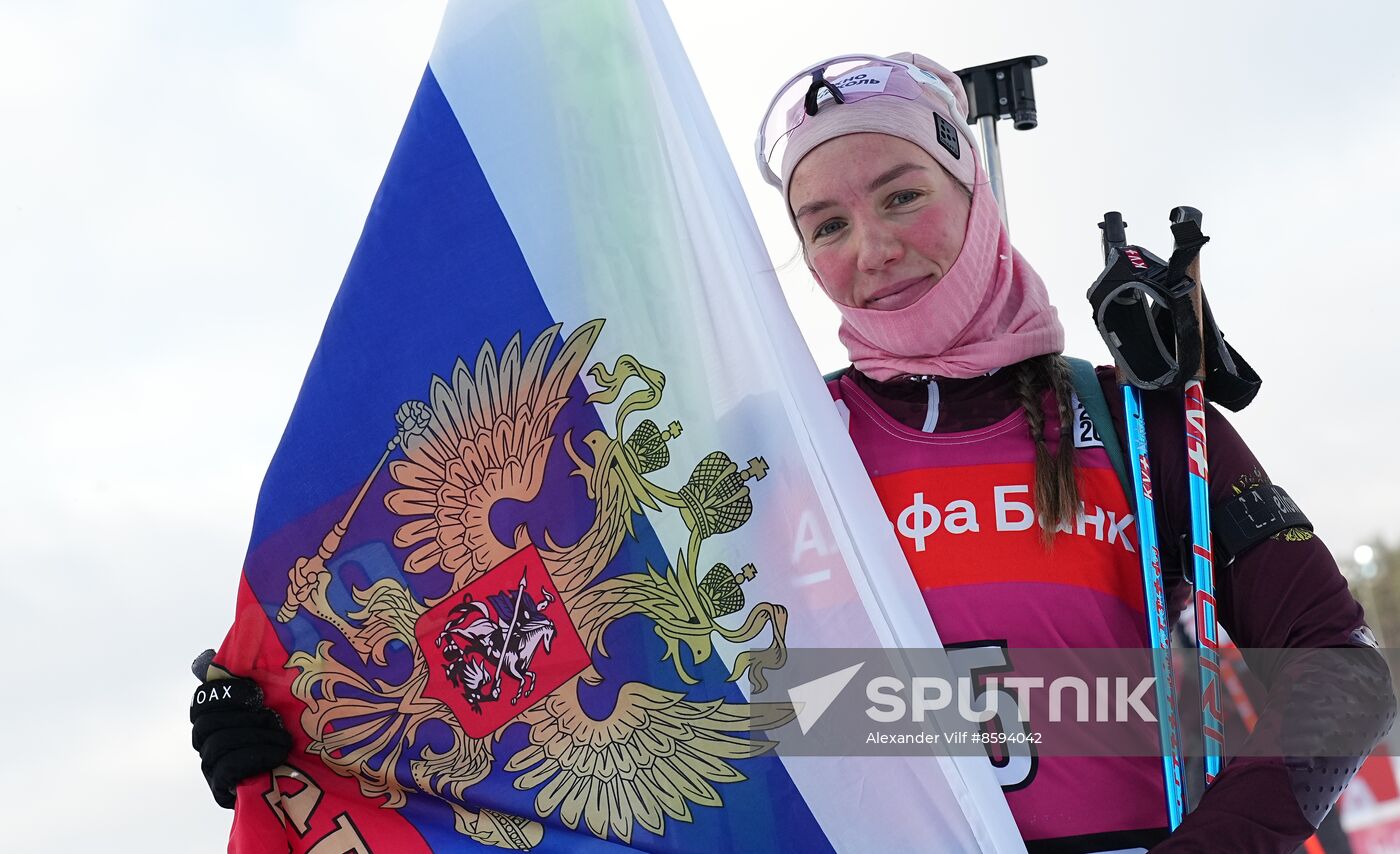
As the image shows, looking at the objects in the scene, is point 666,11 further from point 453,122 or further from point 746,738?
point 746,738

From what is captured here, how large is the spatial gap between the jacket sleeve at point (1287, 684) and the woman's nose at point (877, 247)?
1.88ft

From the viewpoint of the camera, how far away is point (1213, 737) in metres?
1.97

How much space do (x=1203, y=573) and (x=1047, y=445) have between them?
311 mm

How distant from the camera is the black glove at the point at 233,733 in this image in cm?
204

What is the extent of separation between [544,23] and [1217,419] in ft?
4.15

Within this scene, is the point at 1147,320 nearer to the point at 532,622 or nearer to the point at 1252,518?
the point at 1252,518

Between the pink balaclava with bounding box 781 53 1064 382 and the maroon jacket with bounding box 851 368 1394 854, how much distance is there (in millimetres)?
59

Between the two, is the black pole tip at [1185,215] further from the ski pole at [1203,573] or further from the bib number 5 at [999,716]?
the bib number 5 at [999,716]

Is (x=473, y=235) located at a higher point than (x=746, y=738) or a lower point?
higher

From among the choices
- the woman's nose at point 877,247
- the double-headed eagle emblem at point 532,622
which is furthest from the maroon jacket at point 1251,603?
the double-headed eagle emblem at point 532,622

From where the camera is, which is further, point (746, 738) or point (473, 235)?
point (473, 235)

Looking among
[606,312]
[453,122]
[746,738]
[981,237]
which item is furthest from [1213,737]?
[453,122]

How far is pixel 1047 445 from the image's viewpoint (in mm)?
2141

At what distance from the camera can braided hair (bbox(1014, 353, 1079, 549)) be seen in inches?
80.4
